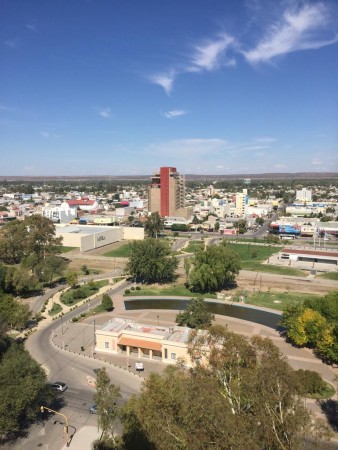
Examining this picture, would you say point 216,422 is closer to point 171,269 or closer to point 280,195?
→ point 171,269

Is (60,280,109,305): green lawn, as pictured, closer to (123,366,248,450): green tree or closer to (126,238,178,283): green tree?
(126,238,178,283): green tree

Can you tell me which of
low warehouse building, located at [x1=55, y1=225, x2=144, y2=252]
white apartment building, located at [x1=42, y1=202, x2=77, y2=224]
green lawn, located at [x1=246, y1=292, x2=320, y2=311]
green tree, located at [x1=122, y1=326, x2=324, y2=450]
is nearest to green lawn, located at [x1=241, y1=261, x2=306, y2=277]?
green lawn, located at [x1=246, y1=292, x2=320, y2=311]

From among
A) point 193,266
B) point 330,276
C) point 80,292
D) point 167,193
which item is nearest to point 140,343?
point 80,292

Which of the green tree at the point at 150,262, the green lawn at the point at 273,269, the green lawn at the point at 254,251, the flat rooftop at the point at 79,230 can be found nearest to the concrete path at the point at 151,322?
the green tree at the point at 150,262

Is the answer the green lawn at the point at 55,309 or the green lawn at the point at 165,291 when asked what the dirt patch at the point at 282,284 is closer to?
the green lawn at the point at 165,291

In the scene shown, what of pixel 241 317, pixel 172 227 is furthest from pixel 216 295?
pixel 172 227

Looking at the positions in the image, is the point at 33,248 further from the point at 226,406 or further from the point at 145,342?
the point at 226,406
